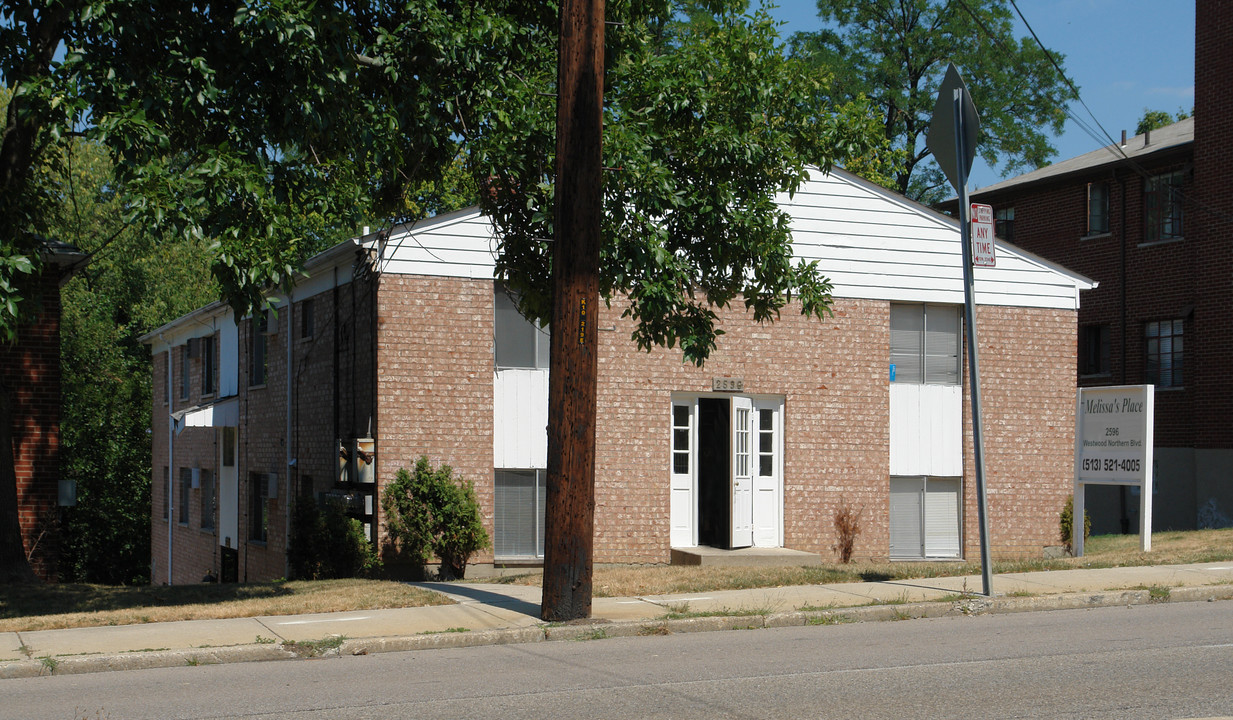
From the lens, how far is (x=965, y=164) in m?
12.5

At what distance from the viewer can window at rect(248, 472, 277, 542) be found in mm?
23594

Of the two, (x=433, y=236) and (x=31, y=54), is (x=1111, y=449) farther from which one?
(x=31, y=54)

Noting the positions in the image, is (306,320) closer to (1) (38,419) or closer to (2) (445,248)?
(2) (445,248)

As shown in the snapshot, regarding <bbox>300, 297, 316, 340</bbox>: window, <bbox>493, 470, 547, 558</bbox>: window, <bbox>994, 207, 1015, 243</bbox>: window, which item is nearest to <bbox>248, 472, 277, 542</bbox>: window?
<bbox>300, 297, 316, 340</bbox>: window

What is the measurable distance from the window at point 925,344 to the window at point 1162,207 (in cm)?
956

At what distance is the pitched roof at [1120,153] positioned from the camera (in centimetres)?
2780

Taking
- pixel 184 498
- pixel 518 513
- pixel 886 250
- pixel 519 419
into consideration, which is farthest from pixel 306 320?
pixel 184 498

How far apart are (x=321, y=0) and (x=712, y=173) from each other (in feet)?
16.1

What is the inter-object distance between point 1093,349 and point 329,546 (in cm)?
2019

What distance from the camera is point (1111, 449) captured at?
1669 cm

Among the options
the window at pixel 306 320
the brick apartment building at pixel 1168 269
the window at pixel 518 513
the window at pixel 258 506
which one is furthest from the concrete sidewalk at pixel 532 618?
the brick apartment building at pixel 1168 269

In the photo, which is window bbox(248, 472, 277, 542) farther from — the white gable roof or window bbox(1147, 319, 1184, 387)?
window bbox(1147, 319, 1184, 387)

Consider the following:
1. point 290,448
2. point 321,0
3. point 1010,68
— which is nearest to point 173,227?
point 321,0

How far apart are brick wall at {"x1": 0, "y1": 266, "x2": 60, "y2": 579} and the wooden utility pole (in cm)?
1013
